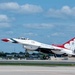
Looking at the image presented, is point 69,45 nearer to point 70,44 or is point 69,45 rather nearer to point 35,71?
point 70,44

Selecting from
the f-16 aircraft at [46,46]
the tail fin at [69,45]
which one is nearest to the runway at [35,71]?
the f-16 aircraft at [46,46]

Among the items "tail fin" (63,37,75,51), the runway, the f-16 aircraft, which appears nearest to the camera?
the runway

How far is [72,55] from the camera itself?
338ft

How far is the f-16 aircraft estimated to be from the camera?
100500mm

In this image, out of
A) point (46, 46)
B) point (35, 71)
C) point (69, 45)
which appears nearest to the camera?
point (35, 71)

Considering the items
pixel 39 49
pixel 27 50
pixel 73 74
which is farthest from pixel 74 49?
pixel 73 74

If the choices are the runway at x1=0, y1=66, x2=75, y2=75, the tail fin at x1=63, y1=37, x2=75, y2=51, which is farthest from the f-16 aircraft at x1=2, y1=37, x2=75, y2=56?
the runway at x1=0, y1=66, x2=75, y2=75

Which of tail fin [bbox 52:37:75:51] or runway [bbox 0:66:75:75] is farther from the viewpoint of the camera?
tail fin [bbox 52:37:75:51]

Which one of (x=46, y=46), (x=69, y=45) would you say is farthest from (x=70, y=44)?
(x=46, y=46)

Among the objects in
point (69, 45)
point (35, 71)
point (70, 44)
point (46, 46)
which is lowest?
point (35, 71)

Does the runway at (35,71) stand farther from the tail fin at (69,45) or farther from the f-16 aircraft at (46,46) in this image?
the tail fin at (69,45)

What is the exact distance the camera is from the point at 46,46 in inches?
4208

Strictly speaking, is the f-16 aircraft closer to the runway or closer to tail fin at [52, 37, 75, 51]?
tail fin at [52, 37, 75, 51]

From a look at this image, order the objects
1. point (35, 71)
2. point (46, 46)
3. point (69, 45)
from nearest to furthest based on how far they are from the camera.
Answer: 1. point (35, 71)
2. point (46, 46)
3. point (69, 45)
